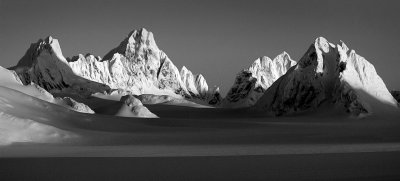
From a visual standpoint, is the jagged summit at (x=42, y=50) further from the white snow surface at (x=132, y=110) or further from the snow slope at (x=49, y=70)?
the white snow surface at (x=132, y=110)

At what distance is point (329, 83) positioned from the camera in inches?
3167

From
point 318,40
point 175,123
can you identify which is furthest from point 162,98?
point 175,123

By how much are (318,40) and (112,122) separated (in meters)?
51.2

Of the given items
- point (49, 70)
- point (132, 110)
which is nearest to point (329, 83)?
point (132, 110)

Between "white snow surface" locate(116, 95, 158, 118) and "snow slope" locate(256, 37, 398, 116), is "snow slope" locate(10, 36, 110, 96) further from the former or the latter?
"white snow surface" locate(116, 95, 158, 118)

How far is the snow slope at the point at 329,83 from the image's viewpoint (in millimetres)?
75500

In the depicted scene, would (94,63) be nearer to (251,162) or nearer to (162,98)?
(162,98)

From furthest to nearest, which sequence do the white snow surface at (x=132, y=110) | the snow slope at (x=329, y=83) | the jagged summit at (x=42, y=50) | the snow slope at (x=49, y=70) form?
1. the jagged summit at (x=42, y=50)
2. the snow slope at (x=49, y=70)
3. the snow slope at (x=329, y=83)
4. the white snow surface at (x=132, y=110)

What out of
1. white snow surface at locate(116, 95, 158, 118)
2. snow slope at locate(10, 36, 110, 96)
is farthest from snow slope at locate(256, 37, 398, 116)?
snow slope at locate(10, 36, 110, 96)

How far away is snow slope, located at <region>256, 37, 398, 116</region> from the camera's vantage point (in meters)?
75.5

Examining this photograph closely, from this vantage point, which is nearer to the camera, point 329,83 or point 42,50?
point 329,83

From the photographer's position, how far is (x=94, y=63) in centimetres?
19125

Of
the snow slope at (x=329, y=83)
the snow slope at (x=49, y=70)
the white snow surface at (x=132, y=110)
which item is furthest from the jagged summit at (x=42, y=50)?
the white snow surface at (x=132, y=110)

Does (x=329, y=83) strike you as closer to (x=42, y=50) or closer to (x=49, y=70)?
(x=49, y=70)
